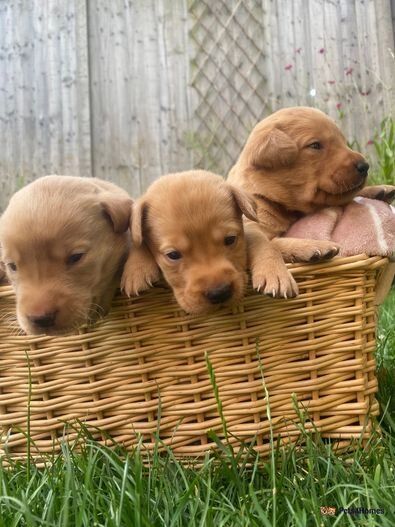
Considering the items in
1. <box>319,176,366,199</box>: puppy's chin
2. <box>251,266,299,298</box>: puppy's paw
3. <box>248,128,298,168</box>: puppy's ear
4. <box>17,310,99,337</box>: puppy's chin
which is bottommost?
<box>17,310,99,337</box>: puppy's chin

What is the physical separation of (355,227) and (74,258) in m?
0.99

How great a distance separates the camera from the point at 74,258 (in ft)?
6.66

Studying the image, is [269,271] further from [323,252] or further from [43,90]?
[43,90]

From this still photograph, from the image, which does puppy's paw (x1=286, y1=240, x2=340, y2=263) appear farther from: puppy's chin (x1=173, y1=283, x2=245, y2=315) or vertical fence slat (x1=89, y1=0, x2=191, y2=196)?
vertical fence slat (x1=89, y1=0, x2=191, y2=196)

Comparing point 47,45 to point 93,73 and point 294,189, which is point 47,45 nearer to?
point 93,73

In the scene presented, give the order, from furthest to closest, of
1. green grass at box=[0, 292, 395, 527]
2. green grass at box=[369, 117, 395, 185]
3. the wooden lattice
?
1. the wooden lattice
2. green grass at box=[369, 117, 395, 185]
3. green grass at box=[0, 292, 395, 527]

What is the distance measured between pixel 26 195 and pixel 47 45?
4.65 meters

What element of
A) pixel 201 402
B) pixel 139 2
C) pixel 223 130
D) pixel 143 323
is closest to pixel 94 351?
pixel 143 323

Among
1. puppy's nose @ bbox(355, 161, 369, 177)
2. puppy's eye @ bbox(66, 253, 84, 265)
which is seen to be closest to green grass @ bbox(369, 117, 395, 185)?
puppy's nose @ bbox(355, 161, 369, 177)

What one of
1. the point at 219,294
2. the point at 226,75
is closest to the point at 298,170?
the point at 219,294

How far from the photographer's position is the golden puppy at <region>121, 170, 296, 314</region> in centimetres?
193

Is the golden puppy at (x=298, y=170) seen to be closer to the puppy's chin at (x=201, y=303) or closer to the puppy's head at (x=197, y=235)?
the puppy's head at (x=197, y=235)

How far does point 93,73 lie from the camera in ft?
20.5

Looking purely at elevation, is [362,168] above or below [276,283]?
above
